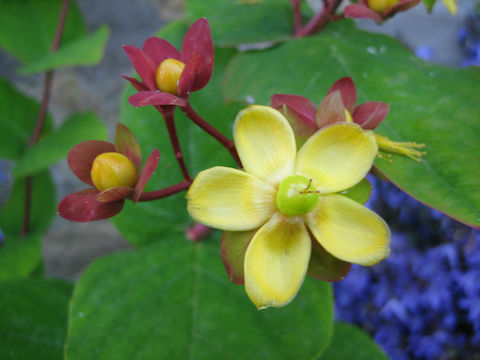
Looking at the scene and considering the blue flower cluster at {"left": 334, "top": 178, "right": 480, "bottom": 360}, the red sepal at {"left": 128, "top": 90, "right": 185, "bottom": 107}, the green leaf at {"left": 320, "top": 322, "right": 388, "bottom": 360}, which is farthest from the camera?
the blue flower cluster at {"left": 334, "top": 178, "right": 480, "bottom": 360}

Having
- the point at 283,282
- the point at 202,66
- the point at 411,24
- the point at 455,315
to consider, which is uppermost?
the point at 202,66

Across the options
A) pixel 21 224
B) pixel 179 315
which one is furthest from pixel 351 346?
pixel 21 224

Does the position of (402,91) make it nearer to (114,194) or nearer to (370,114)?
(370,114)

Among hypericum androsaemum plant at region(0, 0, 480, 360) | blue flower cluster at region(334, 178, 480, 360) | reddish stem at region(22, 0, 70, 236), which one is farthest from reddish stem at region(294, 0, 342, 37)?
blue flower cluster at region(334, 178, 480, 360)

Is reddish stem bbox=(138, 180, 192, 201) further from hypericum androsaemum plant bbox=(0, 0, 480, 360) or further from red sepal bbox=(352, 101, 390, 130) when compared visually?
→ red sepal bbox=(352, 101, 390, 130)

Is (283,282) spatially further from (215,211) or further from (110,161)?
(110,161)

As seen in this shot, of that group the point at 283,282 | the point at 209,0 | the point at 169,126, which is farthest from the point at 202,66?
the point at 209,0
